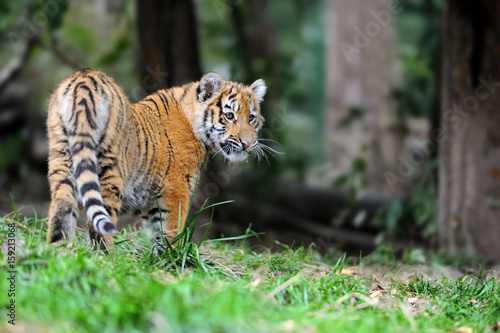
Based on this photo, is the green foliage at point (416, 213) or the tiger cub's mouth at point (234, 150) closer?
the tiger cub's mouth at point (234, 150)

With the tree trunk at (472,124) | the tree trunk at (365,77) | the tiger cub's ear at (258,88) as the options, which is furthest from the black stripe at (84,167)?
the tree trunk at (365,77)

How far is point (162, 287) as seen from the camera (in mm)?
3113

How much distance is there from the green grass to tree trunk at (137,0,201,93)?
4.03 meters

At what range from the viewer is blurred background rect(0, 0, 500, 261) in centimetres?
740

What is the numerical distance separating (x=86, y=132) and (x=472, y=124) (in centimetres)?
515

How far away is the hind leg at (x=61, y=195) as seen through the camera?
417cm

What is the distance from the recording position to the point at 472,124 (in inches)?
291

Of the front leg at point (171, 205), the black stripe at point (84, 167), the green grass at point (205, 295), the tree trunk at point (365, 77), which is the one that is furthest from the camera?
the tree trunk at point (365, 77)

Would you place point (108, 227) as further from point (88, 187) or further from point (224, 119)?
point (224, 119)

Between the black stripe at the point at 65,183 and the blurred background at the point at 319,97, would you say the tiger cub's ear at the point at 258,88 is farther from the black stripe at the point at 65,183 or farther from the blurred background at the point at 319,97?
the black stripe at the point at 65,183

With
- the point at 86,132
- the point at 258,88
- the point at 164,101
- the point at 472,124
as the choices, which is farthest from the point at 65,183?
the point at 472,124

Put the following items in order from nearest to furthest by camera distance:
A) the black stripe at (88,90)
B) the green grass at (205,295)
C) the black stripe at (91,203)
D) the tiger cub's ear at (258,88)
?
1. the green grass at (205,295)
2. the black stripe at (91,203)
3. the black stripe at (88,90)
4. the tiger cub's ear at (258,88)

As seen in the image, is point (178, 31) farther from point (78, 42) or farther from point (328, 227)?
point (78, 42)

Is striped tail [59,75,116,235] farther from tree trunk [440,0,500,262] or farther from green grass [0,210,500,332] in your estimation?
tree trunk [440,0,500,262]
